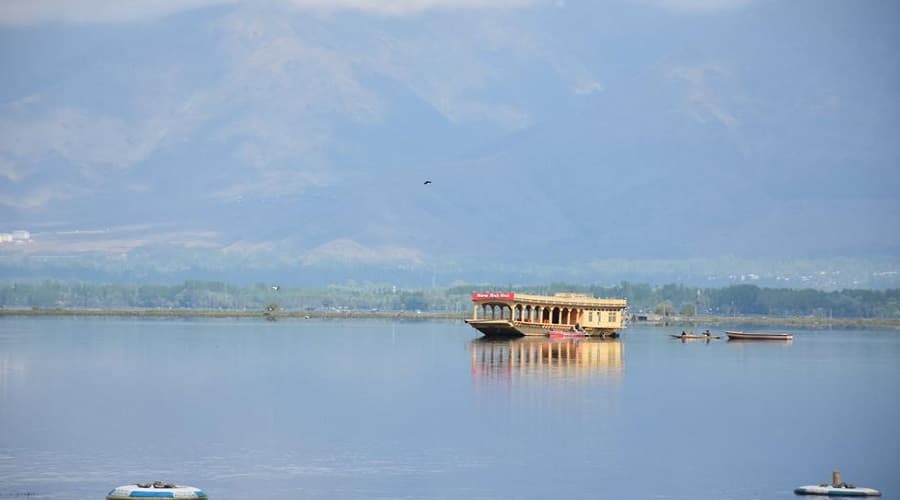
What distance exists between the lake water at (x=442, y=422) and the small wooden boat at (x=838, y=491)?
2.61 feet

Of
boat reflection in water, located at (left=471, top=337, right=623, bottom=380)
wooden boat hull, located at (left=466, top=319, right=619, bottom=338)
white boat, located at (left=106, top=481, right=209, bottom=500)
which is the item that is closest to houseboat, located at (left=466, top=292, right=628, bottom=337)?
wooden boat hull, located at (left=466, top=319, right=619, bottom=338)

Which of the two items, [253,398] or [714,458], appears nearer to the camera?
[714,458]

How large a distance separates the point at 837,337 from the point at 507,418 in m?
83.1

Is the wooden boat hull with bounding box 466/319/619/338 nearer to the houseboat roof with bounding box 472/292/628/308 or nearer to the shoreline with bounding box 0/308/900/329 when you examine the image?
the houseboat roof with bounding box 472/292/628/308

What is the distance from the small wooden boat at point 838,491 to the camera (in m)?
45.7

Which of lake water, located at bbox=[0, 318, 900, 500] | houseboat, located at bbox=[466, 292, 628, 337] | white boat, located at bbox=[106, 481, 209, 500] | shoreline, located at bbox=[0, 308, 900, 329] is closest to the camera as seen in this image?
white boat, located at bbox=[106, 481, 209, 500]

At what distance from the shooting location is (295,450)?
52.0m

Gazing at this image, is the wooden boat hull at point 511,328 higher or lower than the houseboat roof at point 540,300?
lower

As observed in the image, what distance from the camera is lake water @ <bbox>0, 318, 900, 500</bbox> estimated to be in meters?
47.5

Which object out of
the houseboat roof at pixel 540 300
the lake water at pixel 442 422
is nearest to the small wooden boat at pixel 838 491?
the lake water at pixel 442 422

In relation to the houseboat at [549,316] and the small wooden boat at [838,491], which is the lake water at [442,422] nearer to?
the small wooden boat at [838,491]

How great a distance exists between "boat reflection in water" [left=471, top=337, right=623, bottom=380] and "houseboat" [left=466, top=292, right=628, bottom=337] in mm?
1036

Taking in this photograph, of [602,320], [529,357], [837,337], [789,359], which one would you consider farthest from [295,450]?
[837,337]

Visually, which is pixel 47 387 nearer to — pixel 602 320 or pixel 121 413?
pixel 121 413
